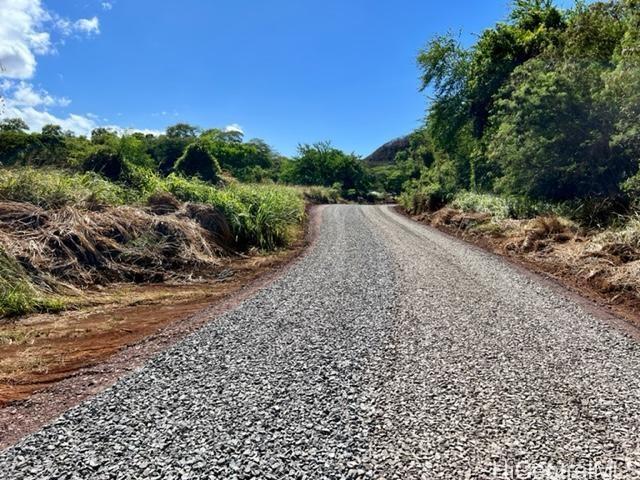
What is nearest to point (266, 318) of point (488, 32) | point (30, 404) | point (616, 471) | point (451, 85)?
point (30, 404)

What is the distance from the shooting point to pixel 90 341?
4.31 metres

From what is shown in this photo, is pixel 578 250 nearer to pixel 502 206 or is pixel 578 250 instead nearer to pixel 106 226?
pixel 502 206

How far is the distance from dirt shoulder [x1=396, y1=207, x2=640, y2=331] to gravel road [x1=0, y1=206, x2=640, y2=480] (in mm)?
1115

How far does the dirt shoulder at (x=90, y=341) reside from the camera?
10.1 ft

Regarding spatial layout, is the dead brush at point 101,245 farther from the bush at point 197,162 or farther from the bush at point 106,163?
the bush at point 197,162

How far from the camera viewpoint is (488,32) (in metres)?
19.4

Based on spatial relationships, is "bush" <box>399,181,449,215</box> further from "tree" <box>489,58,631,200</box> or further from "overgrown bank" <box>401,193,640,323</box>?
"tree" <box>489,58,631,200</box>

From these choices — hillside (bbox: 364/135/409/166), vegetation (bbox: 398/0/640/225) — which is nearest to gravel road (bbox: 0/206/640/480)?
vegetation (bbox: 398/0/640/225)

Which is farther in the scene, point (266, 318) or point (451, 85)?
point (451, 85)

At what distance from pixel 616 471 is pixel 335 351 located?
225cm

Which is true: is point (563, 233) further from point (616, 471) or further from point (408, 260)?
point (616, 471)

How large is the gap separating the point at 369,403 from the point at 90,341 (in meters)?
2.97

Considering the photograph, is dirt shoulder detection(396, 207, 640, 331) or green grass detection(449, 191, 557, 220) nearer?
dirt shoulder detection(396, 207, 640, 331)

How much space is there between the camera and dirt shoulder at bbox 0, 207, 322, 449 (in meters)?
3.09
